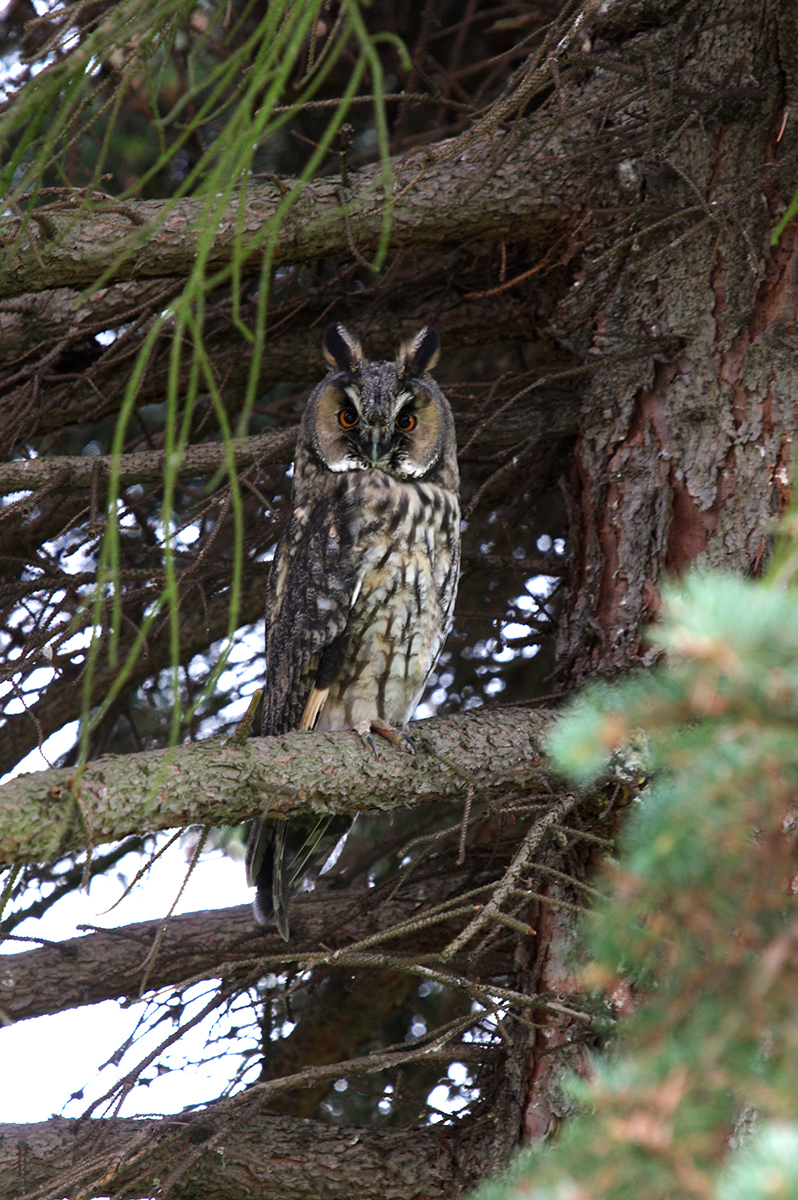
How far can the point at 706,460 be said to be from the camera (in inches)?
110

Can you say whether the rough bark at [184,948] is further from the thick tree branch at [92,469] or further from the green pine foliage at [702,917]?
the green pine foliage at [702,917]

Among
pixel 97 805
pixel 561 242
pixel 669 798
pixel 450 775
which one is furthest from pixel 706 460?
pixel 669 798

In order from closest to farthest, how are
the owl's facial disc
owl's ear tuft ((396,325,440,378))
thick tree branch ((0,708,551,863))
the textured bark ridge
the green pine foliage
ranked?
the green pine foliage < thick tree branch ((0,708,551,863)) < the textured bark ridge < the owl's facial disc < owl's ear tuft ((396,325,440,378))

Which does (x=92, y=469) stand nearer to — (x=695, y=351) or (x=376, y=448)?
(x=376, y=448)

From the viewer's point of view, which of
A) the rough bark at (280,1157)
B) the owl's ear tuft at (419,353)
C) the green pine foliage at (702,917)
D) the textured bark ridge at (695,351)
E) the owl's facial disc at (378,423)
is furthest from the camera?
the owl's ear tuft at (419,353)

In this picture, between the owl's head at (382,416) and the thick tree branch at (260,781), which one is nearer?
the thick tree branch at (260,781)

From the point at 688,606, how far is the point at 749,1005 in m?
0.27

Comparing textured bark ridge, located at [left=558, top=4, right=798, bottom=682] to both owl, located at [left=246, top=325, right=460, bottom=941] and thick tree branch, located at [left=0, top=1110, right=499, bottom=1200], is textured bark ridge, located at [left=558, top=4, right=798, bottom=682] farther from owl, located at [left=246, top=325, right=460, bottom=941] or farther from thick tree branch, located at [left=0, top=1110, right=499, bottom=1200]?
thick tree branch, located at [left=0, top=1110, right=499, bottom=1200]

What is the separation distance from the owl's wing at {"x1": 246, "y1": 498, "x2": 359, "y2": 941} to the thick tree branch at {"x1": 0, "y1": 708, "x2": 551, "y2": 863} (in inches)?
18.3

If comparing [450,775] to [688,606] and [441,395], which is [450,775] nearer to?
[441,395]

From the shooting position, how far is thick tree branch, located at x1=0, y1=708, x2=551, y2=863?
177cm

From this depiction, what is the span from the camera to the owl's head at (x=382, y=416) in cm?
312

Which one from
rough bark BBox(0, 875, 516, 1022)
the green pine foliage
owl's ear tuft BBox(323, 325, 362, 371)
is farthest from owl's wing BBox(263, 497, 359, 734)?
the green pine foliage

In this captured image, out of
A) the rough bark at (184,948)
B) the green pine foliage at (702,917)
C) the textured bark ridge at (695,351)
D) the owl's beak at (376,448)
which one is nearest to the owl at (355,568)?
the owl's beak at (376,448)
